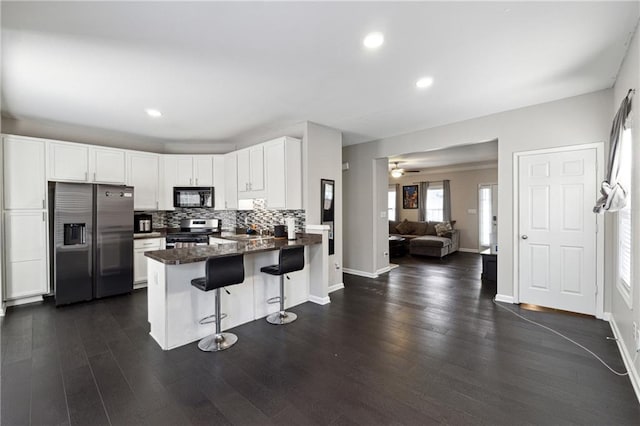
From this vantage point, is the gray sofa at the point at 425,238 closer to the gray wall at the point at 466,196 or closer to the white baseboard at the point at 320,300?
the gray wall at the point at 466,196

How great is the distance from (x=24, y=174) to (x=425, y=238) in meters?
8.25

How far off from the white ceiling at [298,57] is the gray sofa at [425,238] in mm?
4277

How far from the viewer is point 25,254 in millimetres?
3961

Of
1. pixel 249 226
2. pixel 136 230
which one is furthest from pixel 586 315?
pixel 136 230

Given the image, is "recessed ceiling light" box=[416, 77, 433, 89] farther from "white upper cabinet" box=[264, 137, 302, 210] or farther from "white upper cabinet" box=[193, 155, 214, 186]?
"white upper cabinet" box=[193, 155, 214, 186]

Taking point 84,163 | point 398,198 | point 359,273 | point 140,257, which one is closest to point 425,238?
point 398,198

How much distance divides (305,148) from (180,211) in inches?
123

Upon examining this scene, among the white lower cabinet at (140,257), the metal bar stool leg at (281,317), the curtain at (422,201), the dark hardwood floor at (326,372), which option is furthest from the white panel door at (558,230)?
the white lower cabinet at (140,257)

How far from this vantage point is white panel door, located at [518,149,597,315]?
11.4ft

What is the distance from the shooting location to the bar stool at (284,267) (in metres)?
3.27

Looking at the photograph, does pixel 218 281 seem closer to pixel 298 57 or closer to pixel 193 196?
pixel 298 57

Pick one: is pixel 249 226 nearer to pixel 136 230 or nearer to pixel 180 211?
pixel 180 211

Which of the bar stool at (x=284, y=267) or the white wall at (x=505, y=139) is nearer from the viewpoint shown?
the bar stool at (x=284, y=267)

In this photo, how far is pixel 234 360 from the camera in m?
2.55
